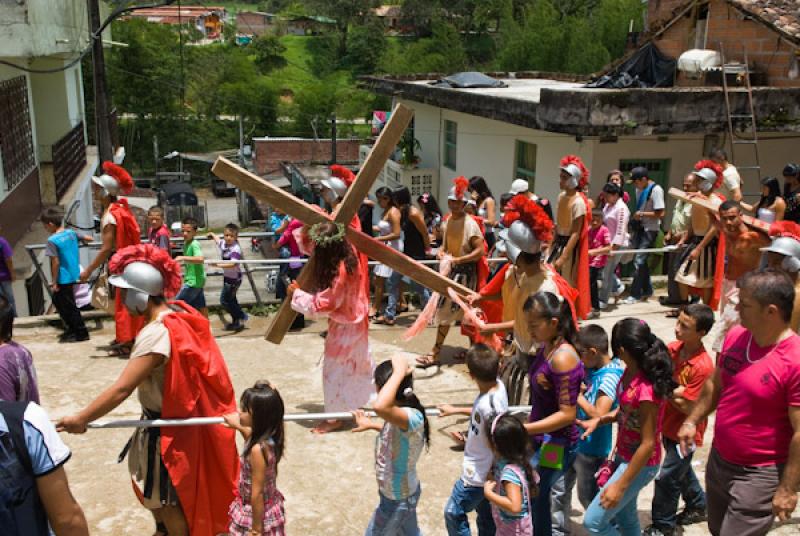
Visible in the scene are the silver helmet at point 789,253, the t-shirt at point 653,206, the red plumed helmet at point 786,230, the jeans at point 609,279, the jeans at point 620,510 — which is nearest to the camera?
the jeans at point 620,510

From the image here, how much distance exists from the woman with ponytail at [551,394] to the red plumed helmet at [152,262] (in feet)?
6.43

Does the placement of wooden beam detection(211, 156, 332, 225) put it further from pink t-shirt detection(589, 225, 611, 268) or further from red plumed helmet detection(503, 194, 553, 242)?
pink t-shirt detection(589, 225, 611, 268)

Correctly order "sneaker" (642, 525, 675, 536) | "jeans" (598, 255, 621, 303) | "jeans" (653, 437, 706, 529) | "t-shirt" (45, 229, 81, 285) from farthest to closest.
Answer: "jeans" (598, 255, 621, 303)
"t-shirt" (45, 229, 81, 285)
"sneaker" (642, 525, 675, 536)
"jeans" (653, 437, 706, 529)

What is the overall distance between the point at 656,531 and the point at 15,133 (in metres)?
12.4

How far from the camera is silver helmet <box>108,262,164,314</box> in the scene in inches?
165

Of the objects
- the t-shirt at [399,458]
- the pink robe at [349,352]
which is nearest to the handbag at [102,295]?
the pink robe at [349,352]

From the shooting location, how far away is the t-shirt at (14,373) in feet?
12.5

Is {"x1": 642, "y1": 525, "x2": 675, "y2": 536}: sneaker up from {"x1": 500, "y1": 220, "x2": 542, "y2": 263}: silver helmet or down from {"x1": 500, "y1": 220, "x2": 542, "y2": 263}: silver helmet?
down

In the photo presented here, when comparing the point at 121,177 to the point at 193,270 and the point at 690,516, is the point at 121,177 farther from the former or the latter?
the point at 690,516

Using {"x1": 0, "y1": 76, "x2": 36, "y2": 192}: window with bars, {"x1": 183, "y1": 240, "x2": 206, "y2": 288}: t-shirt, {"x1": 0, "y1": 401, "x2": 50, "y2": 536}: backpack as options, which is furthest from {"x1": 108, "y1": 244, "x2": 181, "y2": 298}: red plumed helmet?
{"x1": 0, "y1": 76, "x2": 36, "y2": 192}: window with bars

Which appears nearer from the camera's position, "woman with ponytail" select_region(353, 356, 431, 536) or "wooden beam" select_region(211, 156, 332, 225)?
"woman with ponytail" select_region(353, 356, 431, 536)

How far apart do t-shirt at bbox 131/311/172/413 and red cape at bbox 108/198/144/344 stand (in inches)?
147

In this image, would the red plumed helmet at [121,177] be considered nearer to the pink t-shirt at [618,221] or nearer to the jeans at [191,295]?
the jeans at [191,295]

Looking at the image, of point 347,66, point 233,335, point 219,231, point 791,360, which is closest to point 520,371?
point 791,360
